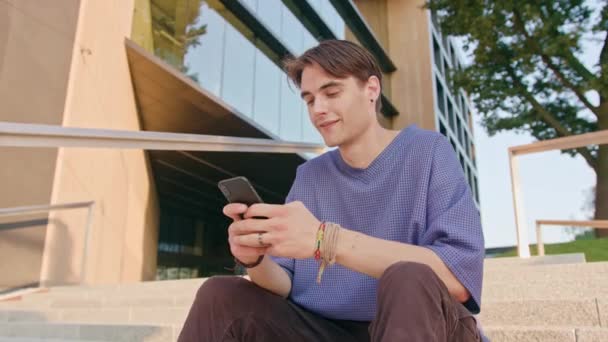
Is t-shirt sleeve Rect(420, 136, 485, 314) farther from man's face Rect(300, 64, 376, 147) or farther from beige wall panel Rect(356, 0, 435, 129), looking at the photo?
beige wall panel Rect(356, 0, 435, 129)

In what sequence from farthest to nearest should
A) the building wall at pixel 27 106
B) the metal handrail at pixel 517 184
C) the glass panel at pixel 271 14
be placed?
the glass panel at pixel 271 14 < the building wall at pixel 27 106 < the metal handrail at pixel 517 184

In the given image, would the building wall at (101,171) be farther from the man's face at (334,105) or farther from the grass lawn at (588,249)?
the grass lawn at (588,249)

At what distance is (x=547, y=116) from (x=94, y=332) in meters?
9.56

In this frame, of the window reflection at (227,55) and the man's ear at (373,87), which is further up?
the window reflection at (227,55)

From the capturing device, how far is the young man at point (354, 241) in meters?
0.94

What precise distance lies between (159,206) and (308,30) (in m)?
6.35

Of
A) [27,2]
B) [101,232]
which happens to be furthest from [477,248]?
[101,232]

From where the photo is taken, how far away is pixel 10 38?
4.72m

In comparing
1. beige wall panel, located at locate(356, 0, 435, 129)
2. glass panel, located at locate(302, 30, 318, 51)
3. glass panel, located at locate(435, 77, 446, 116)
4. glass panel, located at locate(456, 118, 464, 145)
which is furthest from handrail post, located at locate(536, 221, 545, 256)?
glass panel, located at locate(456, 118, 464, 145)

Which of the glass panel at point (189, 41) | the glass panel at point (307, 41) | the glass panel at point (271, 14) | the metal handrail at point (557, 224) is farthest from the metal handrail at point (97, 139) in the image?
the glass panel at point (307, 41)

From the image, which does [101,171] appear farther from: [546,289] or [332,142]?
[332,142]

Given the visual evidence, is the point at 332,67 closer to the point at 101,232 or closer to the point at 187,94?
the point at 101,232

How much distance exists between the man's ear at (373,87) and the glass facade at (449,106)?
14179 millimetres

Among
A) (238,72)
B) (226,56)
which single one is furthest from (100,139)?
(238,72)
